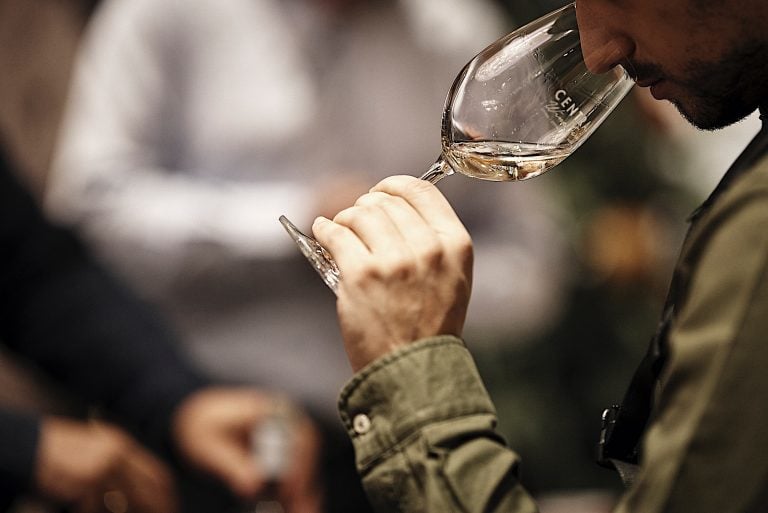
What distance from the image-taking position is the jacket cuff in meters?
0.77

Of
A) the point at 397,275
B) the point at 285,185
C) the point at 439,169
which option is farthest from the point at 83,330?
the point at 397,275

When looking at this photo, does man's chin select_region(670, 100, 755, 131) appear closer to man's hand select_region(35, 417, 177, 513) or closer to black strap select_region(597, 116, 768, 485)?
black strap select_region(597, 116, 768, 485)

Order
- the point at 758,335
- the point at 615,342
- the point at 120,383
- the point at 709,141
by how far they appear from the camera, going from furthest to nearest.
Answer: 1. the point at 709,141
2. the point at 615,342
3. the point at 120,383
4. the point at 758,335

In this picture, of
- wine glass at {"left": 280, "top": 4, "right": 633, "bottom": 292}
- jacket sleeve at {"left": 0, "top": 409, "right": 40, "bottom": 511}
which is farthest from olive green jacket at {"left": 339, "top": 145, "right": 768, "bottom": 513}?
jacket sleeve at {"left": 0, "top": 409, "right": 40, "bottom": 511}

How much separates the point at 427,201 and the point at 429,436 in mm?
188

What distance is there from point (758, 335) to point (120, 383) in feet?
4.05

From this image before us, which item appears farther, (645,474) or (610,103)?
(610,103)

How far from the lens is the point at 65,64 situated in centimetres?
261

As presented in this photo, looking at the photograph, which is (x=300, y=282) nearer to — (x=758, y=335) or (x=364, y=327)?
(x=364, y=327)

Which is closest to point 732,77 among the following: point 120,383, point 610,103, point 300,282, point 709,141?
point 610,103

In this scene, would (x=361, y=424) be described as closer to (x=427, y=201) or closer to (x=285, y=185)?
(x=427, y=201)

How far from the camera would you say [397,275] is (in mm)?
815

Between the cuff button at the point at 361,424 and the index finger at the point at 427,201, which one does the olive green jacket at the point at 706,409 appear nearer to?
the cuff button at the point at 361,424

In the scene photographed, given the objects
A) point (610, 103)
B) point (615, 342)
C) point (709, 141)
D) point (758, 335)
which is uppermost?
point (610, 103)
